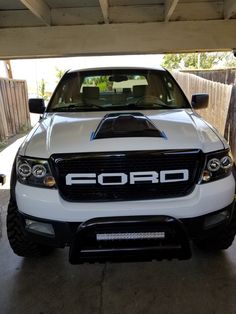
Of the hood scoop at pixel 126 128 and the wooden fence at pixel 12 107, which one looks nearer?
the hood scoop at pixel 126 128

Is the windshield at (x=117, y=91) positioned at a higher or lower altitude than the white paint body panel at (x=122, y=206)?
higher

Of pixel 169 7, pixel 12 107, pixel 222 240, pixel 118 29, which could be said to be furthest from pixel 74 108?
pixel 12 107

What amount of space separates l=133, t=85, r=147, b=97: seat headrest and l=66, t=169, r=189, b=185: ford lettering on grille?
158 centimetres

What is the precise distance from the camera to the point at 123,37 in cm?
521

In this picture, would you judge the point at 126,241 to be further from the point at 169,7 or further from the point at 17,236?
the point at 169,7

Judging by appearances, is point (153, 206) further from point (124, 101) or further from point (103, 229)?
point (124, 101)

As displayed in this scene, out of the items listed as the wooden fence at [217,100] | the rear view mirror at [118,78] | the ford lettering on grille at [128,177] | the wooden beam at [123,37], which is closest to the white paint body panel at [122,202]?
the ford lettering on grille at [128,177]

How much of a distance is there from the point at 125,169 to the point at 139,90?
1653 mm

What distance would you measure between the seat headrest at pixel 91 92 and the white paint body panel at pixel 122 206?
1.61m

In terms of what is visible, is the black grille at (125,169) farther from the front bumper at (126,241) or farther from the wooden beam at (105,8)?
the wooden beam at (105,8)

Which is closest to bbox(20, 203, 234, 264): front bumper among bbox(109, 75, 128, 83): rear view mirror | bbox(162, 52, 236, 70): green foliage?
bbox(109, 75, 128, 83): rear view mirror

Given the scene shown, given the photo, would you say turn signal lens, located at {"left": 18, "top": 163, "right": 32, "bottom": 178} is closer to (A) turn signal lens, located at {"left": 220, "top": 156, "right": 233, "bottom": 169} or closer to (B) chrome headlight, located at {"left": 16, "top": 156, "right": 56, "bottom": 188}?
(B) chrome headlight, located at {"left": 16, "top": 156, "right": 56, "bottom": 188}

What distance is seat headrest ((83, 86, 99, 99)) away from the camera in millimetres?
3771

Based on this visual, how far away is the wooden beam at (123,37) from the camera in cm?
519
